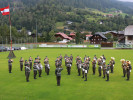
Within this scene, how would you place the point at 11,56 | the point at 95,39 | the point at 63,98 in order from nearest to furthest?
the point at 63,98, the point at 11,56, the point at 95,39

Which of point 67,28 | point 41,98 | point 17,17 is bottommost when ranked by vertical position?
point 41,98

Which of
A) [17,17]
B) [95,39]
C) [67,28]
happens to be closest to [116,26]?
[67,28]

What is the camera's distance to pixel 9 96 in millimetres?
13625

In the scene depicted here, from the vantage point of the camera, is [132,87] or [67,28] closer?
[132,87]

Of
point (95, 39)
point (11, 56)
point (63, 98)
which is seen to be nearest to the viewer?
point (63, 98)

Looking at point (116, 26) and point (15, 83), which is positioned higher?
point (116, 26)

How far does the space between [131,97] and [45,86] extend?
7.17 m

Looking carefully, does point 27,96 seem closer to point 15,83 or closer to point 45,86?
point 45,86

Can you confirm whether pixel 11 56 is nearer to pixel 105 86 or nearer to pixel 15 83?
pixel 15 83

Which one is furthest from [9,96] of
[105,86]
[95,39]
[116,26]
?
[116,26]

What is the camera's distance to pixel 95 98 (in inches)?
512

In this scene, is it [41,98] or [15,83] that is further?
[15,83]

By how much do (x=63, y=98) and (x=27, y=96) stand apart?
272 cm

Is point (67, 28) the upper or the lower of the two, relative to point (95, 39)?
upper
